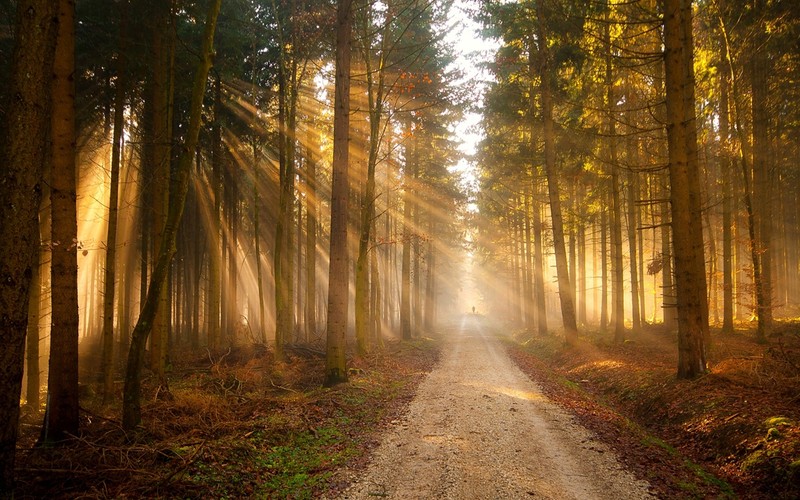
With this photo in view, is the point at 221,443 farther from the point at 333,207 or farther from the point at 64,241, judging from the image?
the point at 333,207

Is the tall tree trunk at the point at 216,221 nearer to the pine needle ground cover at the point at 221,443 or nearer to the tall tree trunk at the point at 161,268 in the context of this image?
the pine needle ground cover at the point at 221,443

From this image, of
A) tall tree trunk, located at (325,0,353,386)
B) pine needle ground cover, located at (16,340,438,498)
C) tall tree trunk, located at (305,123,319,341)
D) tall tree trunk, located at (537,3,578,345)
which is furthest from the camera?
tall tree trunk, located at (305,123,319,341)

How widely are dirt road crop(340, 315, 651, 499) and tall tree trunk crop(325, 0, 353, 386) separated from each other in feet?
8.59

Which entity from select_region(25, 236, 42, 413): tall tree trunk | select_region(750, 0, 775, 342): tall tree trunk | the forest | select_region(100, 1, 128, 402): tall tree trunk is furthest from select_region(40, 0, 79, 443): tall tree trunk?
select_region(750, 0, 775, 342): tall tree trunk

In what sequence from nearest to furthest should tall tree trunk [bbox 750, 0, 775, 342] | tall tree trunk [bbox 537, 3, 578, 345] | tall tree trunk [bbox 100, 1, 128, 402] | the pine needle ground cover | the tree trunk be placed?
the pine needle ground cover
tall tree trunk [bbox 100, 1, 128, 402]
tall tree trunk [bbox 750, 0, 775, 342]
tall tree trunk [bbox 537, 3, 578, 345]
the tree trunk

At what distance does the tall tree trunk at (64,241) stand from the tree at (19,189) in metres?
2.69

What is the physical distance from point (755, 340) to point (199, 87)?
17133 millimetres

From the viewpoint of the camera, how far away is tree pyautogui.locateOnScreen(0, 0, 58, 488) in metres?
3.72

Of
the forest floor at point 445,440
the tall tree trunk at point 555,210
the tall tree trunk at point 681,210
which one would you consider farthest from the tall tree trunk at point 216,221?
the tall tree trunk at point 681,210

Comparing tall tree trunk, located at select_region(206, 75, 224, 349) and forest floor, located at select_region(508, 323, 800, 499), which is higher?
tall tree trunk, located at select_region(206, 75, 224, 349)

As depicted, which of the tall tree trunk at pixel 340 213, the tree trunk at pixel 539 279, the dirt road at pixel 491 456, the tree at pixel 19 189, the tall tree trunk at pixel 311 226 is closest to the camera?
the tree at pixel 19 189

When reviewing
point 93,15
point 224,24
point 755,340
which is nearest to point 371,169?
point 224,24

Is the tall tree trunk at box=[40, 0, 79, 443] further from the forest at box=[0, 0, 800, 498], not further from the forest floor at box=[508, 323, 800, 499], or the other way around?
the forest floor at box=[508, 323, 800, 499]

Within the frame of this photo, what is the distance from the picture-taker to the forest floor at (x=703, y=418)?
514 cm
